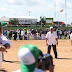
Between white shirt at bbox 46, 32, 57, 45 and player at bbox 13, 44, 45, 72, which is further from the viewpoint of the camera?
white shirt at bbox 46, 32, 57, 45

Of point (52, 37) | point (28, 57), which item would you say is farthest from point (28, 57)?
point (52, 37)

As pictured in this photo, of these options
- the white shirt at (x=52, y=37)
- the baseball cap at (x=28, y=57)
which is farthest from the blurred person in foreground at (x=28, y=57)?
the white shirt at (x=52, y=37)

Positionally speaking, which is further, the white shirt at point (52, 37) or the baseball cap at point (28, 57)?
the white shirt at point (52, 37)

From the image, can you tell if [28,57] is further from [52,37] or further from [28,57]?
[52,37]

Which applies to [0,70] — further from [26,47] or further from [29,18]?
[29,18]

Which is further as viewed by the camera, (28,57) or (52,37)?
(52,37)

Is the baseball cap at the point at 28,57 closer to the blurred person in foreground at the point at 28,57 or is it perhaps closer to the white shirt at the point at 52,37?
the blurred person in foreground at the point at 28,57

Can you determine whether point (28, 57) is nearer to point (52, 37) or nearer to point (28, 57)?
point (28, 57)

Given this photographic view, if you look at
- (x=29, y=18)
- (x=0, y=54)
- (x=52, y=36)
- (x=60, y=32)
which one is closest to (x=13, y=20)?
(x=29, y=18)

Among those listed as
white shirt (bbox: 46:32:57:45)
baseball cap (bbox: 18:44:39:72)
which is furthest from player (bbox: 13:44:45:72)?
white shirt (bbox: 46:32:57:45)

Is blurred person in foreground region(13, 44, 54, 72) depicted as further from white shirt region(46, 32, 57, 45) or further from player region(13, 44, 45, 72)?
white shirt region(46, 32, 57, 45)

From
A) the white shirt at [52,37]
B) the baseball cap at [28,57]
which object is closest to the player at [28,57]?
the baseball cap at [28,57]

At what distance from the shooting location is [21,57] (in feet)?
8.33

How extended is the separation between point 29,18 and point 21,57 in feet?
225
